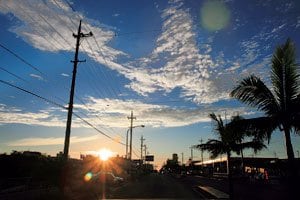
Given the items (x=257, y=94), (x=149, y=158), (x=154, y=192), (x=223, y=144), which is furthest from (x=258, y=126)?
(x=149, y=158)

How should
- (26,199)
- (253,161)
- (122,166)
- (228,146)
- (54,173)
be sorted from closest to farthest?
(26,199), (54,173), (228,146), (253,161), (122,166)

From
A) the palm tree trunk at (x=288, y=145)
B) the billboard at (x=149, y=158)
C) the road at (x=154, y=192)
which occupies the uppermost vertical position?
the billboard at (x=149, y=158)

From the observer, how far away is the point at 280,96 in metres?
12.9

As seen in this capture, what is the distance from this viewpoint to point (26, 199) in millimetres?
20047

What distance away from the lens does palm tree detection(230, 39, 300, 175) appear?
1270 centimetres

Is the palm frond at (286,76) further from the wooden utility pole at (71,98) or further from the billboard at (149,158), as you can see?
the billboard at (149,158)

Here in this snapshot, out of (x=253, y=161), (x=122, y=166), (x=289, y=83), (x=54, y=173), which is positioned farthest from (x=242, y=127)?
(x=122, y=166)

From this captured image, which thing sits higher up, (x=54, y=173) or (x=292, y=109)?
(x=292, y=109)

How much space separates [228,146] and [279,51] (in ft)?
39.5

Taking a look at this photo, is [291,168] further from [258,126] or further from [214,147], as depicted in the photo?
[214,147]

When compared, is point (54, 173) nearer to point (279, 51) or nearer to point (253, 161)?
point (279, 51)

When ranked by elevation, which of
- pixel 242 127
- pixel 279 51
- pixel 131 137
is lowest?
pixel 242 127

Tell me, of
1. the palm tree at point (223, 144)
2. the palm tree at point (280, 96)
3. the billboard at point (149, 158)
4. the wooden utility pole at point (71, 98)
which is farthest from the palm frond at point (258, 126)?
the billboard at point (149, 158)

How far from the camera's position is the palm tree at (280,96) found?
12703 millimetres
